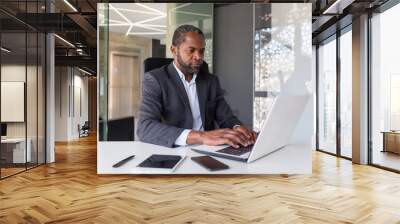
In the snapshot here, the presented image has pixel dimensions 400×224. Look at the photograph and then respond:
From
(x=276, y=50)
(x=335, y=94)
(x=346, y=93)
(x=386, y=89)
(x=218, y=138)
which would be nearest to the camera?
(x=218, y=138)

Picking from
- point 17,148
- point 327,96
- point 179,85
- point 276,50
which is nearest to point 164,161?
point 179,85

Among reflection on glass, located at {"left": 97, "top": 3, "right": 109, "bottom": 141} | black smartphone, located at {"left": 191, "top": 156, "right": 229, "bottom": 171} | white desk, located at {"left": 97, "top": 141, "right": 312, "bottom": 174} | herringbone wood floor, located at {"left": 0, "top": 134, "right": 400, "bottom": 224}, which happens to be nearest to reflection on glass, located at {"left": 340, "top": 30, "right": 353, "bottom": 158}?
herringbone wood floor, located at {"left": 0, "top": 134, "right": 400, "bottom": 224}

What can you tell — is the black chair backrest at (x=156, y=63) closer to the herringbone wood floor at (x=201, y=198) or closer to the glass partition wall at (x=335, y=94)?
the herringbone wood floor at (x=201, y=198)

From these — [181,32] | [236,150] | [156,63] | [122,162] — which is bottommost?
[122,162]

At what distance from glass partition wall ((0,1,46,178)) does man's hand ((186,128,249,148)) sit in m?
4.18

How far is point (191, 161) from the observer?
3.02 m

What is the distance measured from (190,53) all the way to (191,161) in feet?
2.97

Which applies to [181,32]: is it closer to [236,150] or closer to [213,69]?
[213,69]

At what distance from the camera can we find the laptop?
109 inches

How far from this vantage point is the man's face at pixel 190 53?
3.10 metres

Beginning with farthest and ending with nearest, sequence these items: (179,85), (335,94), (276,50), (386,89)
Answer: (335,94)
(386,89)
(276,50)
(179,85)

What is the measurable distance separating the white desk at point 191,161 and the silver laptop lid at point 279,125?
90mm

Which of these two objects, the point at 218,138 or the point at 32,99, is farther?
the point at 32,99

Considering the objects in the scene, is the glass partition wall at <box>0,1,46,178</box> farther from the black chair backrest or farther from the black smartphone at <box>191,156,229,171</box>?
the black smartphone at <box>191,156,229,171</box>
